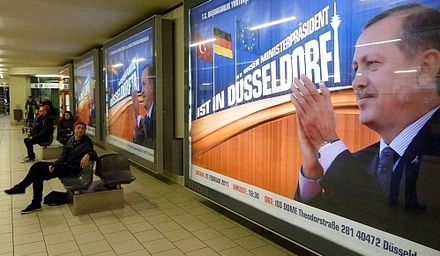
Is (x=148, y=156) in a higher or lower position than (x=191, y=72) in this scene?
lower

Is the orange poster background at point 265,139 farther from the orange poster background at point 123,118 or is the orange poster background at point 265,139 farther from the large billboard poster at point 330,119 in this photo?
the orange poster background at point 123,118

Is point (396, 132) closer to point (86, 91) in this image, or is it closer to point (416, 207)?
point (416, 207)

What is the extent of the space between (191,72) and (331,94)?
8.23 ft

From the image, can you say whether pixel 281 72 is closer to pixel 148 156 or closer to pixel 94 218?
pixel 94 218

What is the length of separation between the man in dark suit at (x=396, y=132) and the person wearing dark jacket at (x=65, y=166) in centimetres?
324

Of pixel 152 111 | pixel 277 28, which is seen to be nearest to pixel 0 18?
pixel 152 111

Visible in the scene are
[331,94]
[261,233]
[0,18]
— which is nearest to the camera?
[331,94]

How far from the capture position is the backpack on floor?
15.6ft

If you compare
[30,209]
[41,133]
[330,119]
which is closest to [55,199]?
[30,209]

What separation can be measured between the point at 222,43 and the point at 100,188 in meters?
2.44

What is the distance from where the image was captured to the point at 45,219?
4199 millimetres

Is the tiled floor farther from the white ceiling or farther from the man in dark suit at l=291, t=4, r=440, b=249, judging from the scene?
the white ceiling

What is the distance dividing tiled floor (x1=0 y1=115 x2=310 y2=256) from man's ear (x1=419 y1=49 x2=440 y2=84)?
1.94 meters

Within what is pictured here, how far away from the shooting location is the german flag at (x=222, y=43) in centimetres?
389
